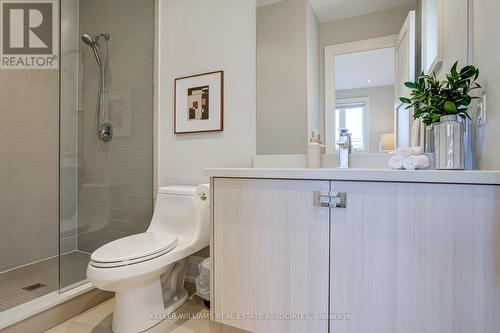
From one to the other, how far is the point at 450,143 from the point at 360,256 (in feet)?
1.76

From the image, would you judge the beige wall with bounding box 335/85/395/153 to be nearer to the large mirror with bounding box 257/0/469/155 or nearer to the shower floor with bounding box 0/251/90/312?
the large mirror with bounding box 257/0/469/155

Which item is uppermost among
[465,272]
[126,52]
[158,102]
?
[126,52]

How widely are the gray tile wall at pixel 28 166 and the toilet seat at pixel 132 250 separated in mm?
1241

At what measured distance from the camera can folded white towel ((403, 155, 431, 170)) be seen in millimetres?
1038

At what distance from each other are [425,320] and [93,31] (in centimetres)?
280

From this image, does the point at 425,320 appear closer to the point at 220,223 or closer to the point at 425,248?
the point at 425,248

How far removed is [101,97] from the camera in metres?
2.10

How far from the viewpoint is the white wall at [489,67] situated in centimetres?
81

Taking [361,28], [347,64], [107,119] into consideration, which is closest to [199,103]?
[107,119]

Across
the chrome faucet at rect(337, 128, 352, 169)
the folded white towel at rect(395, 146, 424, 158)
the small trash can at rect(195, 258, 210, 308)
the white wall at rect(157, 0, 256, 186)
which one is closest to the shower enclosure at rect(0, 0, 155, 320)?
the white wall at rect(157, 0, 256, 186)

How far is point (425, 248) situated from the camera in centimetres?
78

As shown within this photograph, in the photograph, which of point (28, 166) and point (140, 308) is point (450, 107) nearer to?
point (140, 308)

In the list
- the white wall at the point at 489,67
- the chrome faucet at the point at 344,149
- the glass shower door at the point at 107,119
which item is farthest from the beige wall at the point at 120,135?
the white wall at the point at 489,67

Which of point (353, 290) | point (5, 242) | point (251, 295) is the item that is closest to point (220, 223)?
point (251, 295)
